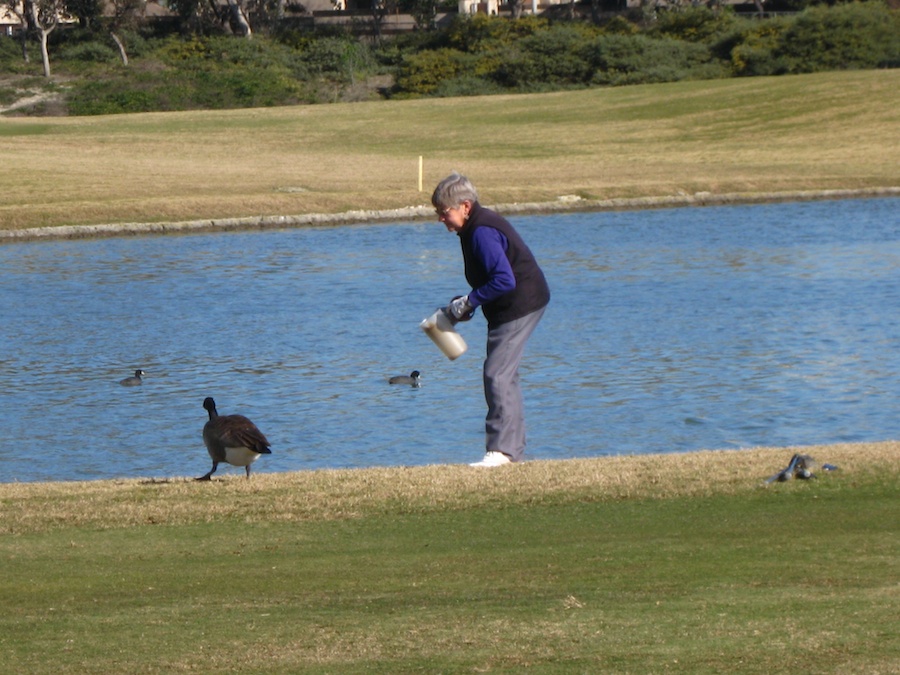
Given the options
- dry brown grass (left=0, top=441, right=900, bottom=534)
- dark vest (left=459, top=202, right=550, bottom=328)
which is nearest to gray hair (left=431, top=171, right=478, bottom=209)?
dark vest (left=459, top=202, right=550, bottom=328)

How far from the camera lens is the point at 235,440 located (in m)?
9.11

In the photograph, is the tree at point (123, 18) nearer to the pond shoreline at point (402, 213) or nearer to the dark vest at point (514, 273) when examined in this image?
the pond shoreline at point (402, 213)

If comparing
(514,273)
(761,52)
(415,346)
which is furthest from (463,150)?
(514,273)

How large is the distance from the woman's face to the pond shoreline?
27.3 m

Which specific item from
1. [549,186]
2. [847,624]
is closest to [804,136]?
[549,186]

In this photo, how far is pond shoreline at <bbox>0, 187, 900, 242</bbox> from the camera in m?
35.1

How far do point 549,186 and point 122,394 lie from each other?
26.0 meters

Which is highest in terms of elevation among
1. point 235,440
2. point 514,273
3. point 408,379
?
A: point 514,273

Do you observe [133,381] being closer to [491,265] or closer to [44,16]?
[491,265]

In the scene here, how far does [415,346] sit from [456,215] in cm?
1085

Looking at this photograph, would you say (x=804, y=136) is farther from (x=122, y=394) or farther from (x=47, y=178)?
(x=122, y=394)

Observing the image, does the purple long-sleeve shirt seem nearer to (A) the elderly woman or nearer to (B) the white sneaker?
(A) the elderly woman

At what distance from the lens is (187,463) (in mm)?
13156

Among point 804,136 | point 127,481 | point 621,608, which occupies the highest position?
point 621,608
